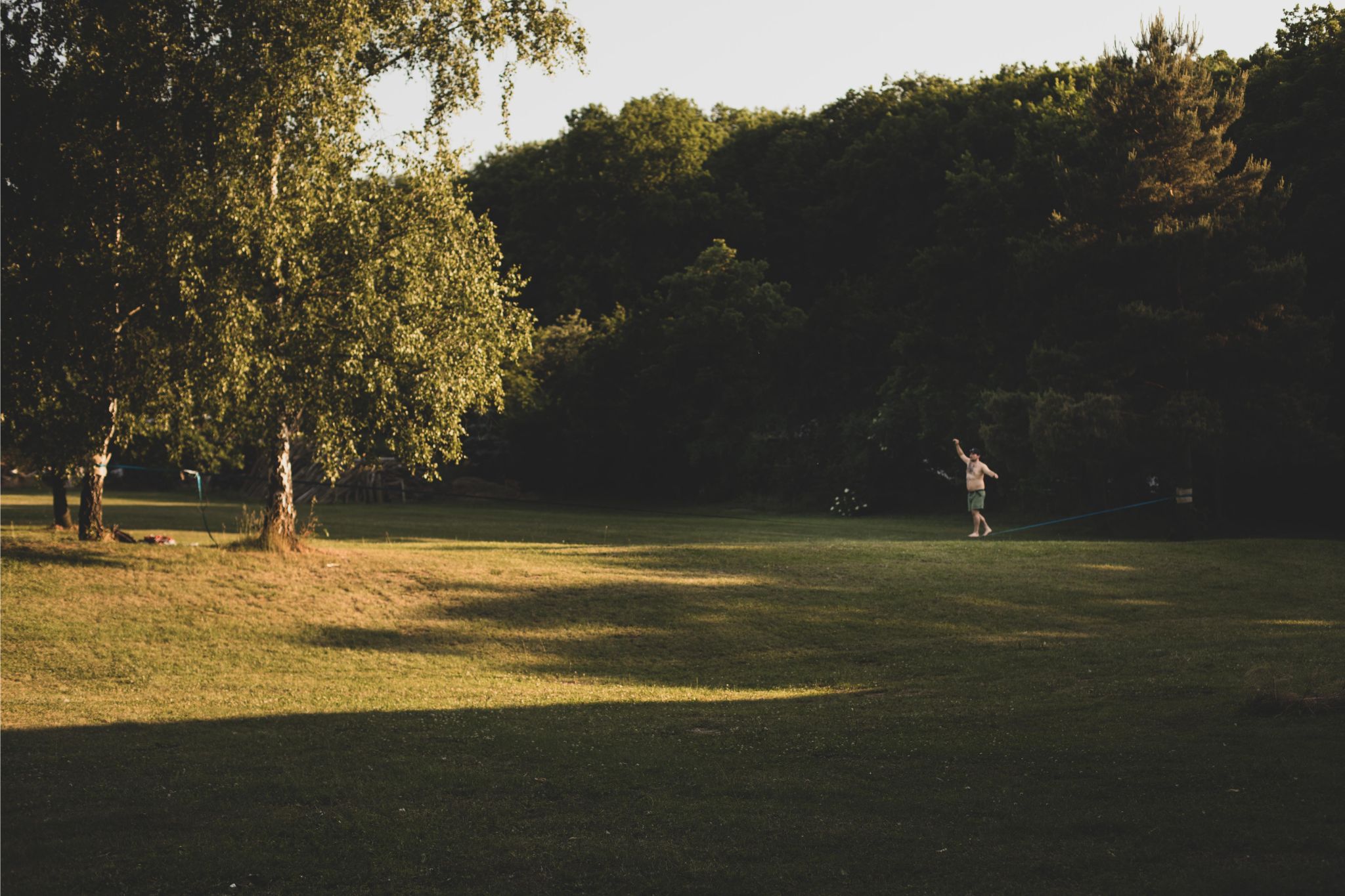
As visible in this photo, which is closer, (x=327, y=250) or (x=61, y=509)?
(x=327, y=250)

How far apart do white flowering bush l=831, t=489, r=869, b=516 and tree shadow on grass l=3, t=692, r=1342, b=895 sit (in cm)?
3082

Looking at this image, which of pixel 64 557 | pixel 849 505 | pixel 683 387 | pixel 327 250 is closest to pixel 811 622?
pixel 327 250

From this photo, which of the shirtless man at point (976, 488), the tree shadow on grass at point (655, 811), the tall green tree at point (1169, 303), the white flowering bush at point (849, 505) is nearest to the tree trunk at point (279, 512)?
the tree shadow on grass at point (655, 811)

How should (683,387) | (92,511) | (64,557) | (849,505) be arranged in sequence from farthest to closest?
1. (683,387)
2. (849,505)
3. (92,511)
4. (64,557)

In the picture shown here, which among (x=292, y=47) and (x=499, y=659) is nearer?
(x=499, y=659)

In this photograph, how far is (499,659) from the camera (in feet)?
52.7

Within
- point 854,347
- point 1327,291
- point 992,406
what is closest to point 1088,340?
point 992,406

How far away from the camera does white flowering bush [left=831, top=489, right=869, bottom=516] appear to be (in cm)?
4128

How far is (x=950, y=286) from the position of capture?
132 ft

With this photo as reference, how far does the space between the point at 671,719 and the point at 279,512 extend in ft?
41.6

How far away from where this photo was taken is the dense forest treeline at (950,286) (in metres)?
28.9

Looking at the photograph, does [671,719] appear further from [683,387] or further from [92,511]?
[683,387]

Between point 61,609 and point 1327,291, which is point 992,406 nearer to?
point 1327,291

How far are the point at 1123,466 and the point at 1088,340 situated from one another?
347cm
